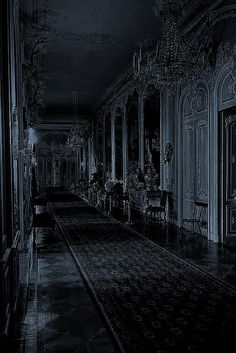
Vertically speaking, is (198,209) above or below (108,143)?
below

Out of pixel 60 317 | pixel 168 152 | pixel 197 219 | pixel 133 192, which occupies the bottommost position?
pixel 60 317

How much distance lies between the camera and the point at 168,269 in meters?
5.63

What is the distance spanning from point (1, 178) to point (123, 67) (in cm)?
1067

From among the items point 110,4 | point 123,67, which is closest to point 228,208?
point 110,4

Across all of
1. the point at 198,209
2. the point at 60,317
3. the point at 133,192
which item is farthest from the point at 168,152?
the point at 60,317

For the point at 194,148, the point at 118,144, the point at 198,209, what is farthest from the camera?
the point at 118,144

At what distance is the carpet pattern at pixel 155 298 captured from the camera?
10.8ft

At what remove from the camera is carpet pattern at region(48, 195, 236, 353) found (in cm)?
331

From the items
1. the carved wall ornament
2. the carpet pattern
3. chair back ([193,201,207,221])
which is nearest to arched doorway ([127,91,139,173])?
the carved wall ornament

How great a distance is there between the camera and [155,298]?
14.4 ft

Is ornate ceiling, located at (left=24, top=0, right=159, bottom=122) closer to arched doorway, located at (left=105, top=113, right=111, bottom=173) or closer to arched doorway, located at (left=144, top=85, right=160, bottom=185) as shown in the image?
arched doorway, located at (left=144, top=85, right=160, bottom=185)

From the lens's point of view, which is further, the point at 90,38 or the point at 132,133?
the point at 132,133

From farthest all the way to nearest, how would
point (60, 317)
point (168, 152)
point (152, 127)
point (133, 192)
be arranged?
point (133, 192), point (152, 127), point (168, 152), point (60, 317)

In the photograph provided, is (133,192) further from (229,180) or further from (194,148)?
(229,180)
